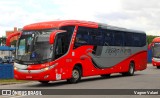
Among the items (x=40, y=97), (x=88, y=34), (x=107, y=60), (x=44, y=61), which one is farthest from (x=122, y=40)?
(x=40, y=97)

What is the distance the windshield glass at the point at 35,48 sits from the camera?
18875 millimetres

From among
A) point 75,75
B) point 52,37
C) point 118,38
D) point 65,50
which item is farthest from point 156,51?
point 52,37

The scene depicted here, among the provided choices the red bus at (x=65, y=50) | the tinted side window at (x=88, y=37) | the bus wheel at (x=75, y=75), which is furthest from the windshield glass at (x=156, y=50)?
the bus wheel at (x=75, y=75)

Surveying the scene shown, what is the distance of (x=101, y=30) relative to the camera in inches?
938

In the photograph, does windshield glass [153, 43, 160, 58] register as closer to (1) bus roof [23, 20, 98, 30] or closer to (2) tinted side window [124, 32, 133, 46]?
(2) tinted side window [124, 32, 133, 46]

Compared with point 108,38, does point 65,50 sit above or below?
below

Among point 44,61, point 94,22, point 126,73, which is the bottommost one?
point 126,73

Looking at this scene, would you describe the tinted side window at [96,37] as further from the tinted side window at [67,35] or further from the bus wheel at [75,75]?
the tinted side window at [67,35]

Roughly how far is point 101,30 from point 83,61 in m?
3.04

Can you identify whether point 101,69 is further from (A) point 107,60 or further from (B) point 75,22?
(B) point 75,22

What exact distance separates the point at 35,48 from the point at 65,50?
1.65 m

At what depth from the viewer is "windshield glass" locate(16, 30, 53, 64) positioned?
18.9 m

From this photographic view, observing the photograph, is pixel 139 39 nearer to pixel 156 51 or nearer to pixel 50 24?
pixel 50 24

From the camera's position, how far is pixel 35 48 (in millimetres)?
19078
